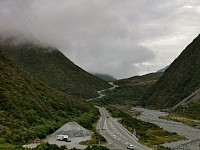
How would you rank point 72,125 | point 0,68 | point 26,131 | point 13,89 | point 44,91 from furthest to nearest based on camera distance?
point 44,91, point 0,68, point 13,89, point 72,125, point 26,131

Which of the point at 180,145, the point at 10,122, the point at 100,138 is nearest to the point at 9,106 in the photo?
the point at 10,122

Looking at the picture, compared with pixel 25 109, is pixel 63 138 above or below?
below

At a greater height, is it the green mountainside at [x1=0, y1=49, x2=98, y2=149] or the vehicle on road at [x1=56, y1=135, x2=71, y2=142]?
the green mountainside at [x1=0, y1=49, x2=98, y2=149]

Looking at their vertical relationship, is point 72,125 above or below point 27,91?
below

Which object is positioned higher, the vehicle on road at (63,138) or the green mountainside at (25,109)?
the green mountainside at (25,109)

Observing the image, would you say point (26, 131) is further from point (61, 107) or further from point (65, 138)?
point (61, 107)

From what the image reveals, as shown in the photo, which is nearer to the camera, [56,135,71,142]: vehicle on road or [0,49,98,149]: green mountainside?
[0,49,98,149]: green mountainside

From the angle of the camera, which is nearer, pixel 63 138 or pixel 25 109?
pixel 63 138

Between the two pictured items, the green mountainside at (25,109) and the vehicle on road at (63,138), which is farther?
the vehicle on road at (63,138)
